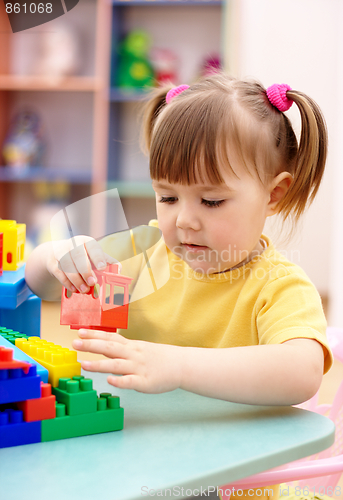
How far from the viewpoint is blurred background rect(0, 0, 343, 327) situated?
276 centimetres

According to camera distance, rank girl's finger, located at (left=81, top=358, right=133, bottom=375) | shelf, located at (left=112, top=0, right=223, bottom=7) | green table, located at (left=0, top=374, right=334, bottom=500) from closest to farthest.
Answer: green table, located at (left=0, top=374, right=334, bottom=500) < girl's finger, located at (left=81, top=358, right=133, bottom=375) < shelf, located at (left=112, top=0, right=223, bottom=7)

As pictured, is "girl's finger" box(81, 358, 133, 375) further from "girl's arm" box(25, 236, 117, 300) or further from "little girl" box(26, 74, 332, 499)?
"girl's arm" box(25, 236, 117, 300)

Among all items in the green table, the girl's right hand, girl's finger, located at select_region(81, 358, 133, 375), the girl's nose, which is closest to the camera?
the green table

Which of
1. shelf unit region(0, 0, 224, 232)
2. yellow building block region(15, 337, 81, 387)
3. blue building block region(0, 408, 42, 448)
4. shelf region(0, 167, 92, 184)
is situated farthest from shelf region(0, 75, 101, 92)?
blue building block region(0, 408, 42, 448)

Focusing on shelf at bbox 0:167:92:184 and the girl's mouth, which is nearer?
the girl's mouth

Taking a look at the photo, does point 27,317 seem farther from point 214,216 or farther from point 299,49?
point 299,49

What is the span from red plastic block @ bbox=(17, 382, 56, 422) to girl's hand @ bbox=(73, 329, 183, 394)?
0.13 ft

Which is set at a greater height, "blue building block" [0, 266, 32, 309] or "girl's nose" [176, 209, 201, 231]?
"girl's nose" [176, 209, 201, 231]

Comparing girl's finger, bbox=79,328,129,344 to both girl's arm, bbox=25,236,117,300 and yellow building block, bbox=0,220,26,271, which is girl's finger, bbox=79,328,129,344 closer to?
girl's arm, bbox=25,236,117,300

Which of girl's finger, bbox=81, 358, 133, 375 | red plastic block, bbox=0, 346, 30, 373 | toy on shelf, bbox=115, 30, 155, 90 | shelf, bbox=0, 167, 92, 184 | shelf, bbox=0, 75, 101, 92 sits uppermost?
toy on shelf, bbox=115, 30, 155, 90

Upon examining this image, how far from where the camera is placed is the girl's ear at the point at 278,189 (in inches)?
30.0

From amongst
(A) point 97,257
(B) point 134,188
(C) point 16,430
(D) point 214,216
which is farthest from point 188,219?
(B) point 134,188

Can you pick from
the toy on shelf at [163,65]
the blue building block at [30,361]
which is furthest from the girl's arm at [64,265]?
the toy on shelf at [163,65]

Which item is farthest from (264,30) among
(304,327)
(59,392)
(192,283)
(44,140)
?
(59,392)
